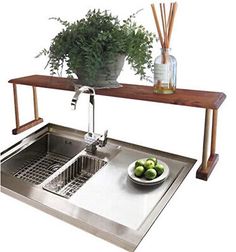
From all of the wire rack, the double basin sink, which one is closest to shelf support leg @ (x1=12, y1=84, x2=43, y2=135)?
the double basin sink

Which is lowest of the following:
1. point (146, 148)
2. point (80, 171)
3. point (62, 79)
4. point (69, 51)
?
point (80, 171)

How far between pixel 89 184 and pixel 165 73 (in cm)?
61

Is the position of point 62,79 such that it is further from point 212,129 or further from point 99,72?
point 212,129

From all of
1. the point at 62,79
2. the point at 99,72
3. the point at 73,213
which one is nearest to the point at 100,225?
the point at 73,213

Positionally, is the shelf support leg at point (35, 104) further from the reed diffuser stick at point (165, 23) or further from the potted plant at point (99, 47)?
the reed diffuser stick at point (165, 23)

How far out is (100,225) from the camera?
0.95 m

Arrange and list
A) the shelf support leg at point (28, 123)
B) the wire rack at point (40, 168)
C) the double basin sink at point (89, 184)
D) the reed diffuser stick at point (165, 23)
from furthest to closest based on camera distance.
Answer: the shelf support leg at point (28, 123) < the wire rack at point (40, 168) < the reed diffuser stick at point (165, 23) < the double basin sink at point (89, 184)

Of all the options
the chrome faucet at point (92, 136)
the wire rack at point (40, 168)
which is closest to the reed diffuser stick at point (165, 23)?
the chrome faucet at point (92, 136)

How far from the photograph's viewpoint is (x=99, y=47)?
1.26m

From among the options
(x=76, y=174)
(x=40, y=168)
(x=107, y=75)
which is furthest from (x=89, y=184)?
(x=107, y=75)

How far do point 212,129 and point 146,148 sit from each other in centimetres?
35

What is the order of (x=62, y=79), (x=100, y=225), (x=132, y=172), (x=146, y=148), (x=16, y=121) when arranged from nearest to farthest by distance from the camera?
(x=100, y=225)
(x=132, y=172)
(x=146, y=148)
(x=62, y=79)
(x=16, y=121)

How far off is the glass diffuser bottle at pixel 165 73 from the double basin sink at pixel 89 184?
13.5 inches

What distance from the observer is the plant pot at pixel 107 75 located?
4.36 ft
